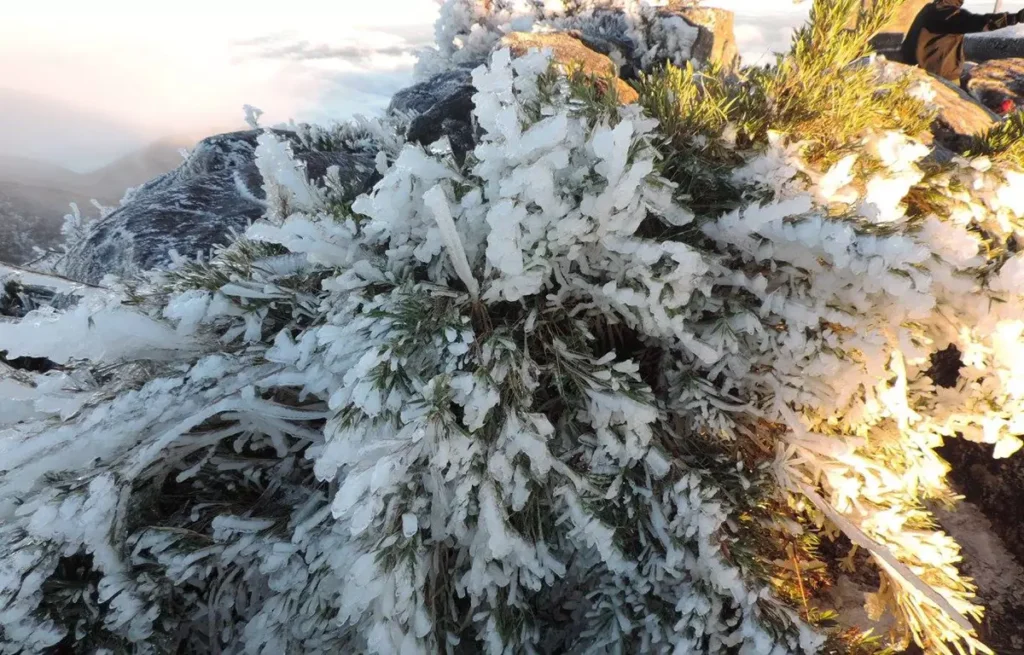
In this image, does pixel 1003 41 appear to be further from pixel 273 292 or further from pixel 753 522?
pixel 273 292

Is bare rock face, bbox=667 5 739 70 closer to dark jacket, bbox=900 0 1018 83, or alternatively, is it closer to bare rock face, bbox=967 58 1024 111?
dark jacket, bbox=900 0 1018 83

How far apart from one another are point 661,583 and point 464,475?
93 centimetres

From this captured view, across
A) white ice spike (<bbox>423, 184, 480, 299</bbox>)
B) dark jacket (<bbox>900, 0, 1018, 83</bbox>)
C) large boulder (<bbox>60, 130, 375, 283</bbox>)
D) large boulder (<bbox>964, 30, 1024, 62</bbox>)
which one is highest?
white ice spike (<bbox>423, 184, 480, 299</bbox>)

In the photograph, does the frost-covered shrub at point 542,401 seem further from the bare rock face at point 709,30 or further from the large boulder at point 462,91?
the bare rock face at point 709,30

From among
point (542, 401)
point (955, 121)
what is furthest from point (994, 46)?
point (542, 401)

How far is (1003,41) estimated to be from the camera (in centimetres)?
933

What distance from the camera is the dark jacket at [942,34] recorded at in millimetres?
6073

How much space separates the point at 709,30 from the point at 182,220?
6.34 m

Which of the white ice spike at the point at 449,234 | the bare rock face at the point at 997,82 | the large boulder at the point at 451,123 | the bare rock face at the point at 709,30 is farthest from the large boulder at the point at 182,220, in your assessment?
the bare rock face at the point at 997,82

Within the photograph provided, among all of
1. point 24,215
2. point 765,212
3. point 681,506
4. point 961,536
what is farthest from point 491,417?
point 24,215

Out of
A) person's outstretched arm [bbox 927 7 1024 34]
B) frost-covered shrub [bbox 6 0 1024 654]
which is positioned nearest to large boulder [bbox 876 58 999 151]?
person's outstretched arm [bbox 927 7 1024 34]

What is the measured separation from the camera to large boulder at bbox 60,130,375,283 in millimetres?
3982

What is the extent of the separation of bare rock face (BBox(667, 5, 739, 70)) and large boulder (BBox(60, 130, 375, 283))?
430 centimetres

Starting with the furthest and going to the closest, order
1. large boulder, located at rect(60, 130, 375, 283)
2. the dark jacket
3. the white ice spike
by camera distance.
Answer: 1. the dark jacket
2. large boulder, located at rect(60, 130, 375, 283)
3. the white ice spike
